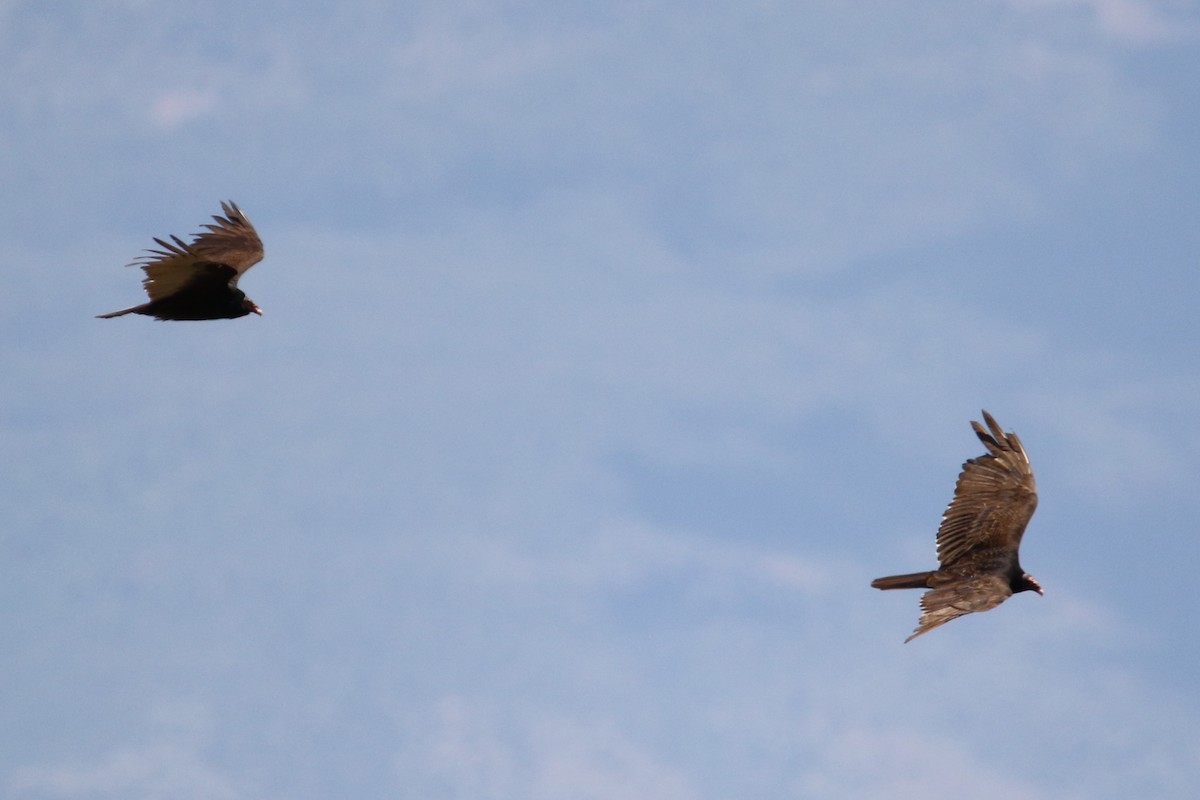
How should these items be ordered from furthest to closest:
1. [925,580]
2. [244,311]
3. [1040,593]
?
[244,311]
[1040,593]
[925,580]

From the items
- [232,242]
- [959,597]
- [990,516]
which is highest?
[232,242]

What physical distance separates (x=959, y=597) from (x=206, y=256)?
49.1ft

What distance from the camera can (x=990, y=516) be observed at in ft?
78.6

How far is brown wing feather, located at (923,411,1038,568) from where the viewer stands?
78.1 ft

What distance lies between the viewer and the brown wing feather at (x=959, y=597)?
22.4 meters

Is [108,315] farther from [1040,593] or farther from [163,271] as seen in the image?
[1040,593]

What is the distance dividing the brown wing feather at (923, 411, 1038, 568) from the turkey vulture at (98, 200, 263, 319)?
12.7 meters

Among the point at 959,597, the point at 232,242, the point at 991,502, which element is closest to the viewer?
the point at 959,597

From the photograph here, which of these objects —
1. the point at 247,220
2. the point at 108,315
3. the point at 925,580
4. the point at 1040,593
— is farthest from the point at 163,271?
the point at 1040,593

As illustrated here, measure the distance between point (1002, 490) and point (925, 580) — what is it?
75.4 inches

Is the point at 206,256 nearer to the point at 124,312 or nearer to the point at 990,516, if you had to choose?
the point at 124,312

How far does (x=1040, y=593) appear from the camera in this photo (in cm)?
2503

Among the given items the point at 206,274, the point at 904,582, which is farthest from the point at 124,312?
the point at 904,582

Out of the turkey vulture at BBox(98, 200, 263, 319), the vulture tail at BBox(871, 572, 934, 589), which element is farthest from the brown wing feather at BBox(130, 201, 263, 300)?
the vulture tail at BBox(871, 572, 934, 589)
